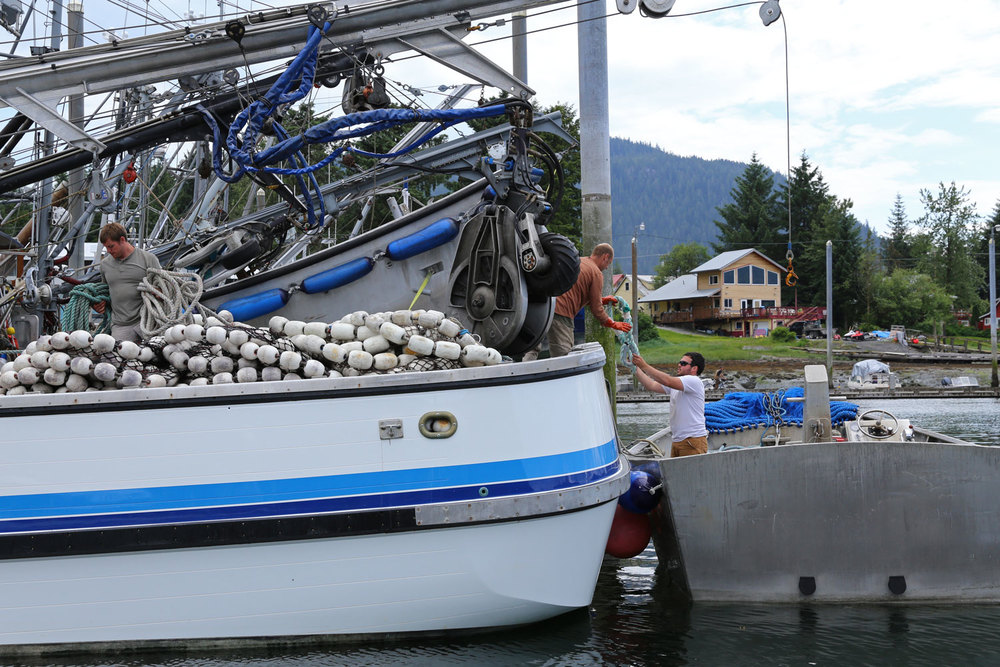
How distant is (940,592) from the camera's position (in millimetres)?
5836

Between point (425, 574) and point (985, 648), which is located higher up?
point (425, 574)

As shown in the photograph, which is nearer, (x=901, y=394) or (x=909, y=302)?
(x=901, y=394)

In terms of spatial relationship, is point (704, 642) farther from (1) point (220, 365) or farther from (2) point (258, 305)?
(2) point (258, 305)

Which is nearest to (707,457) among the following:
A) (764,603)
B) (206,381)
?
(764,603)

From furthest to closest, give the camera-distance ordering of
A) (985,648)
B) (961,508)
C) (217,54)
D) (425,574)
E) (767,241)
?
(767,241), (217,54), (961,508), (985,648), (425,574)

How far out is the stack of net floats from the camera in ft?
16.2

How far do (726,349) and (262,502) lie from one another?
48.2 meters

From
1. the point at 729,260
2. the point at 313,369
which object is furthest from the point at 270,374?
the point at 729,260

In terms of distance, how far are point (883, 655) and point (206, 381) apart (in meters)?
4.07

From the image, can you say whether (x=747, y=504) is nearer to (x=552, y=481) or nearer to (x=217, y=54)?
(x=552, y=481)

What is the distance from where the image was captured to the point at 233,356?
5.15 metres

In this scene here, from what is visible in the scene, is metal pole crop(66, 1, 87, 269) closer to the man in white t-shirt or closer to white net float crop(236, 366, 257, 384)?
white net float crop(236, 366, 257, 384)

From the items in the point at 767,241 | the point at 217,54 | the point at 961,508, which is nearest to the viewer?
the point at 961,508

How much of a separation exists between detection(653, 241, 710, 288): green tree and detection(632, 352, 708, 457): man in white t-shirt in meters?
92.2
